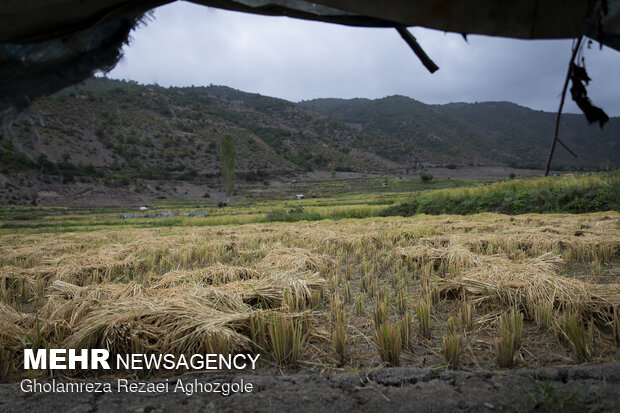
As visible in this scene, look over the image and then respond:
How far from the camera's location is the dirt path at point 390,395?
1323 mm

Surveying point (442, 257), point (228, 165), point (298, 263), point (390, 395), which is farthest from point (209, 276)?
point (228, 165)

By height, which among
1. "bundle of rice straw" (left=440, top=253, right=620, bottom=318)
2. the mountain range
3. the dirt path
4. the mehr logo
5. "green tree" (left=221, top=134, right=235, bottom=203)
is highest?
the mountain range

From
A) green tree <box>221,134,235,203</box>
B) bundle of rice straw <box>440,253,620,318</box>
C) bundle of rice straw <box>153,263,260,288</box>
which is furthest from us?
green tree <box>221,134,235,203</box>

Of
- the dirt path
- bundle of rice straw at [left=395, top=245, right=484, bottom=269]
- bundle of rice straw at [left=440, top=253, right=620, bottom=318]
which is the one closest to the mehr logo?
the dirt path

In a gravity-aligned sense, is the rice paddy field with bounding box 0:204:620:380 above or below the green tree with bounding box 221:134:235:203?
below

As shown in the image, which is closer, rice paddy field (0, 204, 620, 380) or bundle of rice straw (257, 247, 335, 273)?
rice paddy field (0, 204, 620, 380)

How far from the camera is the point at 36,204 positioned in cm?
3791

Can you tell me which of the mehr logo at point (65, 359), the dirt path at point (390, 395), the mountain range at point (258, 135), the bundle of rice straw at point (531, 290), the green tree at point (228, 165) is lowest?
the mehr logo at point (65, 359)

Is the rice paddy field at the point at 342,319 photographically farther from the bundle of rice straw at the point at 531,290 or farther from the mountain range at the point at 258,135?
the mountain range at the point at 258,135

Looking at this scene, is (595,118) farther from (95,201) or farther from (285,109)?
(285,109)

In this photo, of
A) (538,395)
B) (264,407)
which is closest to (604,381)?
(538,395)

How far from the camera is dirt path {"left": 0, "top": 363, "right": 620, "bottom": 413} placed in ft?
4.34

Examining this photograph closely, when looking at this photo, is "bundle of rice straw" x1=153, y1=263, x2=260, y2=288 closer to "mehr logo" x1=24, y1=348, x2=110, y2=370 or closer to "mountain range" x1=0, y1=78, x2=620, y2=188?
"mehr logo" x1=24, y1=348, x2=110, y2=370

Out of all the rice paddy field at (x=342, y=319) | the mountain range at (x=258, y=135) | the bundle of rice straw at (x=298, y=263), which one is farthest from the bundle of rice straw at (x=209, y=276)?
the mountain range at (x=258, y=135)
